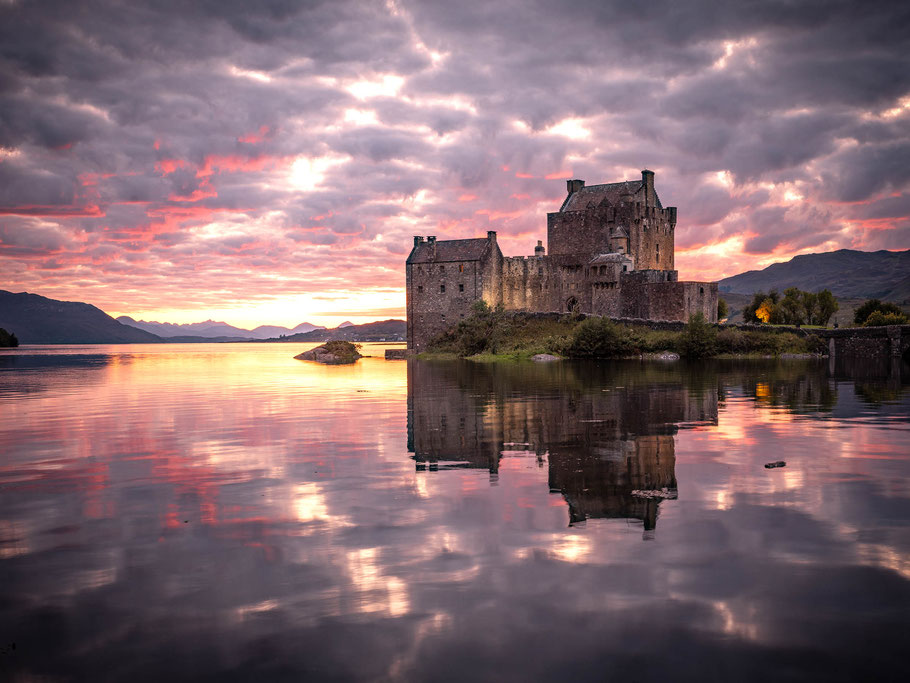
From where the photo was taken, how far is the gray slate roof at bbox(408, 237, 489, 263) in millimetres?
87938

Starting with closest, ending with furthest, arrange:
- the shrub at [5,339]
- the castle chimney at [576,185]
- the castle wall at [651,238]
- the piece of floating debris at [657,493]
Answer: the piece of floating debris at [657,493], the castle wall at [651,238], the castle chimney at [576,185], the shrub at [5,339]

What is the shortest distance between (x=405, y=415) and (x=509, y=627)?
16678mm

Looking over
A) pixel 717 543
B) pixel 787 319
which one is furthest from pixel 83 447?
pixel 787 319

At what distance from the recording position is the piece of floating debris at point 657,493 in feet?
35.0

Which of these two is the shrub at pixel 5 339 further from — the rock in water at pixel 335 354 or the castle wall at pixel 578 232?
the castle wall at pixel 578 232

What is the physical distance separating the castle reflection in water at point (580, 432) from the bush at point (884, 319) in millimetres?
76436

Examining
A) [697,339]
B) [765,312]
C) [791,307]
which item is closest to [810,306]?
[791,307]

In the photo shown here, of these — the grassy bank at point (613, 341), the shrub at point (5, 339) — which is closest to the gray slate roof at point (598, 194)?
the grassy bank at point (613, 341)

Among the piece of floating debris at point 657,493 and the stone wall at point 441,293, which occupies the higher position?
the stone wall at point 441,293

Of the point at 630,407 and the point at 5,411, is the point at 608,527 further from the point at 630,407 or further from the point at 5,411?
the point at 5,411

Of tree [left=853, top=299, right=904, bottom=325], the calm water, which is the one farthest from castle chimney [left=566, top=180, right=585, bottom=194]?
the calm water

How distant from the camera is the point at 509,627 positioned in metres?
6.20

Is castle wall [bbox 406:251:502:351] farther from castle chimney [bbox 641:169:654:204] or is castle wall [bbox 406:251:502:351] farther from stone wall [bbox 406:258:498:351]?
castle chimney [bbox 641:169:654:204]

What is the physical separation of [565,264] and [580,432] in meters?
70.5
